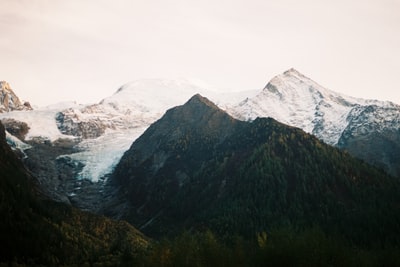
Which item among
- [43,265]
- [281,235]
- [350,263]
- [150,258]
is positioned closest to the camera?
[350,263]

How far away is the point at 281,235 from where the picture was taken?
454ft

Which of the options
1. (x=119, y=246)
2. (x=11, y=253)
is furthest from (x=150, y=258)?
(x=11, y=253)

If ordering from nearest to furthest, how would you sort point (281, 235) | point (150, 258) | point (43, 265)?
1. point (150, 258)
2. point (281, 235)
3. point (43, 265)

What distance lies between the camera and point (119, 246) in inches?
7800

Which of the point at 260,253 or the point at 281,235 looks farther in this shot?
the point at 281,235

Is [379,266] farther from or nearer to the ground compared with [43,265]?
farther from the ground

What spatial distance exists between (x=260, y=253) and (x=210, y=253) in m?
13.6

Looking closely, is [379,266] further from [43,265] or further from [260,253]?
[43,265]

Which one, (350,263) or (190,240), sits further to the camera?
(190,240)

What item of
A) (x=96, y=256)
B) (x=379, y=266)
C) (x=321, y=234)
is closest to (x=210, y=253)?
(x=321, y=234)

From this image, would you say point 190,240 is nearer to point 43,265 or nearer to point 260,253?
point 260,253

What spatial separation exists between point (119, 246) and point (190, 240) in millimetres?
70520

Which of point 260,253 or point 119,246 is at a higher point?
point 260,253

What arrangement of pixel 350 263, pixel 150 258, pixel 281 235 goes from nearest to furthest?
pixel 350 263 → pixel 150 258 → pixel 281 235
